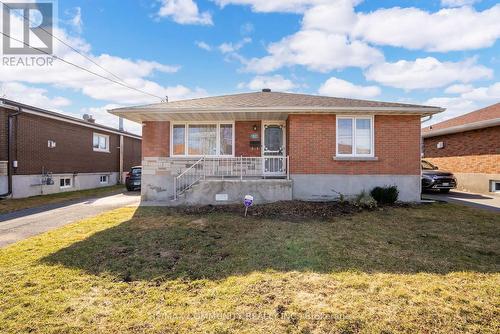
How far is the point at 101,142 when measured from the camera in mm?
18547

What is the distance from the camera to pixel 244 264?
417 centimetres

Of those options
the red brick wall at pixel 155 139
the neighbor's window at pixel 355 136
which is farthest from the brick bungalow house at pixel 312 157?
the red brick wall at pixel 155 139

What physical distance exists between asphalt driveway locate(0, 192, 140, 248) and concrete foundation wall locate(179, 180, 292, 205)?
3343mm

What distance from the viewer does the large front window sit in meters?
10.7

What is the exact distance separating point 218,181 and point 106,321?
6605 mm

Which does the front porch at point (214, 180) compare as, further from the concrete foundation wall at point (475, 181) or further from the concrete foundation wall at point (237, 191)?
the concrete foundation wall at point (475, 181)

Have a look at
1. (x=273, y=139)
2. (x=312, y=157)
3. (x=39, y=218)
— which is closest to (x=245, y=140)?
(x=273, y=139)

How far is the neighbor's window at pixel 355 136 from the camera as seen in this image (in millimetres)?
9578

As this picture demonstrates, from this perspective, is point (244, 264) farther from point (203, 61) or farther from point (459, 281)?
point (203, 61)

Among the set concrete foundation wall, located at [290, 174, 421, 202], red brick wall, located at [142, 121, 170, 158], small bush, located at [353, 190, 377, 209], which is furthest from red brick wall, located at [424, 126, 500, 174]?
red brick wall, located at [142, 121, 170, 158]

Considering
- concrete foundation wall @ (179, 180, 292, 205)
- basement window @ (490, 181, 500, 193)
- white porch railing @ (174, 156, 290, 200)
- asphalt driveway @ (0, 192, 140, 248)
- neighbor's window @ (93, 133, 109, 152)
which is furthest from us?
neighbor's window @ (93, 133, 109, 152)

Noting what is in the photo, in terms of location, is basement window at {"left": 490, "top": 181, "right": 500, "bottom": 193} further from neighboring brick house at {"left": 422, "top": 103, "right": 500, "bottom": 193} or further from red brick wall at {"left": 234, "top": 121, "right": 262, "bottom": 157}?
red brick wall at {"left": 234, "top": 121, "right": 262, "bottom": 157}

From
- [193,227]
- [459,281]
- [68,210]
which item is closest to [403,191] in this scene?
[459,281]

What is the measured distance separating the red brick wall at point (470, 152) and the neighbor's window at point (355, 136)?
7.81 m
